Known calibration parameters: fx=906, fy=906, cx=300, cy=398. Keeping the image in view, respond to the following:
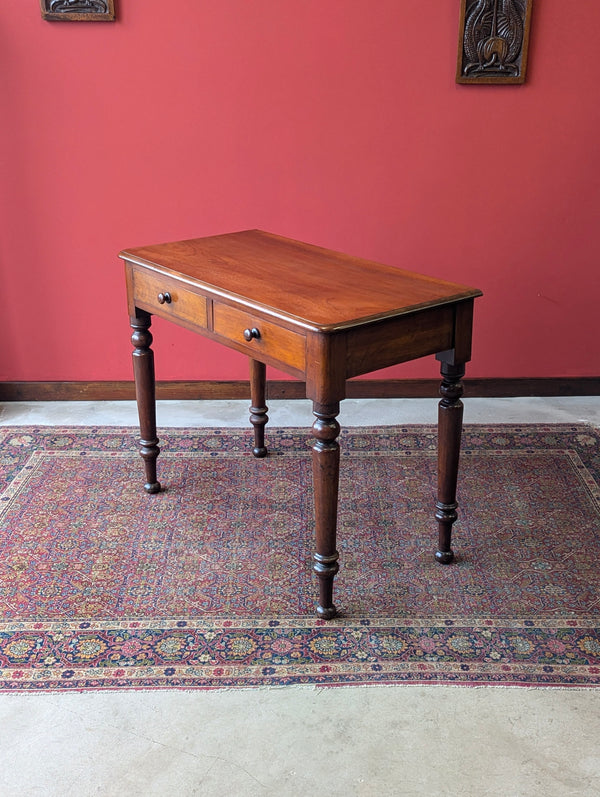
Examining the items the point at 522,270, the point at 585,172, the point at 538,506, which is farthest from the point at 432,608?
the point at 585,172

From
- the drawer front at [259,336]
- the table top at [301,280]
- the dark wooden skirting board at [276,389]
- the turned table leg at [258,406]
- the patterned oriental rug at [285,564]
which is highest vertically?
the table top at [301,280]

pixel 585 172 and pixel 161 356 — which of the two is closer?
pixel 585 172

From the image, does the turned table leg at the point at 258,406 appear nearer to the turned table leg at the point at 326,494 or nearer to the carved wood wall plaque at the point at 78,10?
the turned table leg at the point at 326,494

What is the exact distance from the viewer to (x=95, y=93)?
3629 millimetres

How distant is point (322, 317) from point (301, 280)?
1.17 feet

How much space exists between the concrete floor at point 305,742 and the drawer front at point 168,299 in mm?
1057

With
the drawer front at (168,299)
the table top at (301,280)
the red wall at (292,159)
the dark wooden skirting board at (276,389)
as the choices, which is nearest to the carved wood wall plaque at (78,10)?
the red wall at (292,159)

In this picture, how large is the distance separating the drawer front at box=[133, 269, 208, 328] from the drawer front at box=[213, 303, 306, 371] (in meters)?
0.09

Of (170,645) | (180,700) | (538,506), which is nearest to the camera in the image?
(180,700)

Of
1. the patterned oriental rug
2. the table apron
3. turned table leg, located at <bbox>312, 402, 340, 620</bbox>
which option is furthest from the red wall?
turned table leg, located at <bbox>312, 402, 340, 620</bbox>

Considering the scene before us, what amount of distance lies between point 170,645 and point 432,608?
0.74 metres

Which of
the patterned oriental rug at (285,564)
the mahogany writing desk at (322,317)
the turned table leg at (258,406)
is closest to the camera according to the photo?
the mahogany writing desk at (322,317)

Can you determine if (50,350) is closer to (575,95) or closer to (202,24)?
(202,24)

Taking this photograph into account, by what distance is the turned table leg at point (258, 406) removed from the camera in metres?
3.37
